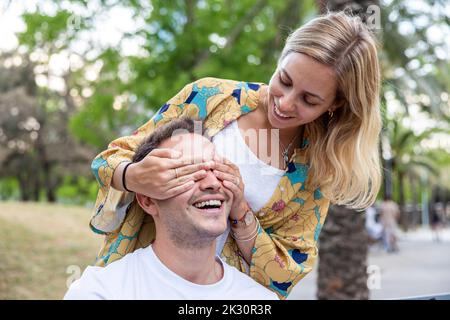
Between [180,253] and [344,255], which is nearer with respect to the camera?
[180,253]

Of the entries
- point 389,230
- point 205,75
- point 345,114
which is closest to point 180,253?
point 345,114

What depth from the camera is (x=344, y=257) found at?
540 cm

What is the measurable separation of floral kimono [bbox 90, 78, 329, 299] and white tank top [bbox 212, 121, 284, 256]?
3 cm

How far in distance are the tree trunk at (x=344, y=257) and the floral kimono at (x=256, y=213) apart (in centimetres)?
307

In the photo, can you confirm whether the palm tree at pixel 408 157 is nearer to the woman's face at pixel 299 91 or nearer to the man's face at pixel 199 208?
the woman's face at pixel 299 91

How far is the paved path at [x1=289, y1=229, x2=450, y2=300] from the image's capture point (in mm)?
9039

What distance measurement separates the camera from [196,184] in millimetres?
1937

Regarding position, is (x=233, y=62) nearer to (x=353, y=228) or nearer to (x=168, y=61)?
(x=168, y=61)

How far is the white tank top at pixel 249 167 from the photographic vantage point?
222 centimetres

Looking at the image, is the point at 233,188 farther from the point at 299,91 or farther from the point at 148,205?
the point at 299,91

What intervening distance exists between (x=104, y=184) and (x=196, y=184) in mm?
368

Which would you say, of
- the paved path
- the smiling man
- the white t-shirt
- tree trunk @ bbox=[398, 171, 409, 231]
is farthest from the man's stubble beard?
tree trunk @ bbox=[398, 171, 409, 231]

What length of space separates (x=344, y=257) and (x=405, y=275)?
652 centimetres
